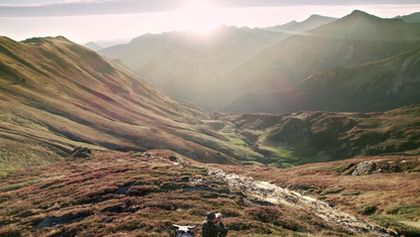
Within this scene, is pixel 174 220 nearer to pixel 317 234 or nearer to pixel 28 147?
pixel 317 234

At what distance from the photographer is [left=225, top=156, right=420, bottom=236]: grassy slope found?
159 feet

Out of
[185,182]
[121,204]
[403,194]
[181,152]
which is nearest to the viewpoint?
[121,204]

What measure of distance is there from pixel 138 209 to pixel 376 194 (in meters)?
41.2

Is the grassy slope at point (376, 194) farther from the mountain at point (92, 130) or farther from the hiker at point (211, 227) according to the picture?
the mountain at point (92, 130)

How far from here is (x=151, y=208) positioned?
37625mm

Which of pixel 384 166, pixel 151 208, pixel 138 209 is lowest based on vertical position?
pixel 138 209

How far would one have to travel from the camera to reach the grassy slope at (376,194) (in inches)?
1905

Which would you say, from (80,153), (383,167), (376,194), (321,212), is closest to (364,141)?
(383,167)

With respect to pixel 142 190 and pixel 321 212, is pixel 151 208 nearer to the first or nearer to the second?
pixel 142 190

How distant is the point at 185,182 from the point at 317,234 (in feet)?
61.0

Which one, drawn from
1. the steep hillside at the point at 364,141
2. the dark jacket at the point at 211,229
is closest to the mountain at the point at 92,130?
the steep hillside at the point at 364,141

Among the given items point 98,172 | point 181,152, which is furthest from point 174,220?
point 181,152

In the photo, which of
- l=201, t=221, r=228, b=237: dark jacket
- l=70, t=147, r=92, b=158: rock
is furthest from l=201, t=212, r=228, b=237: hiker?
l=70, t=147, r=92, b=158: rock

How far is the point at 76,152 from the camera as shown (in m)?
95.6
